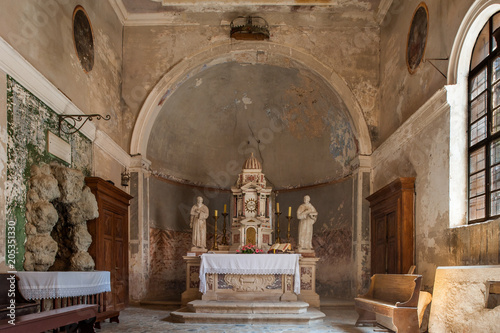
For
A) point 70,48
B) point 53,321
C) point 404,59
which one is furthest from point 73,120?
point 404,59

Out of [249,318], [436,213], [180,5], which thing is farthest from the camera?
[180,5]

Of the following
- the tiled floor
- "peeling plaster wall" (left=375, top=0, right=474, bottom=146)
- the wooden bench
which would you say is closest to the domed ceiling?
"peeling plaster wall" (left=375, top=0, right=474, bottom=146)

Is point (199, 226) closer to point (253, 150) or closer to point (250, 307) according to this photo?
point (250, 307)

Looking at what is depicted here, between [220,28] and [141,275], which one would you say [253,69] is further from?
[141,275]

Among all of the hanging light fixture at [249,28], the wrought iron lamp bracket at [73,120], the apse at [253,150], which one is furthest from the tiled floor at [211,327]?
the hanging light fixture at [249,28]

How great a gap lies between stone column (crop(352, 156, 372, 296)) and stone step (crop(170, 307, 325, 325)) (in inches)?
118

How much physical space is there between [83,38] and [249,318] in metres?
6.28

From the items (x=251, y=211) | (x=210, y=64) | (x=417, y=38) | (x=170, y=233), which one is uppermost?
(x=210, y=64)

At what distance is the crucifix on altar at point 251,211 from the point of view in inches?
466

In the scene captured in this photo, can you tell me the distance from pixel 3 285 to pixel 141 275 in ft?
21.4

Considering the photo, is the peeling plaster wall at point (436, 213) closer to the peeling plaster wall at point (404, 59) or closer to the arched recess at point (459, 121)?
the arched recess at point (459, 121)

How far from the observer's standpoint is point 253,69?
13.8 meters

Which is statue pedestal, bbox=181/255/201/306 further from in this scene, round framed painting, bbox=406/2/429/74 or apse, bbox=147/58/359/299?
round framed painting, bbox=406/2/429/74

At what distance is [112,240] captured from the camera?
9.81m
